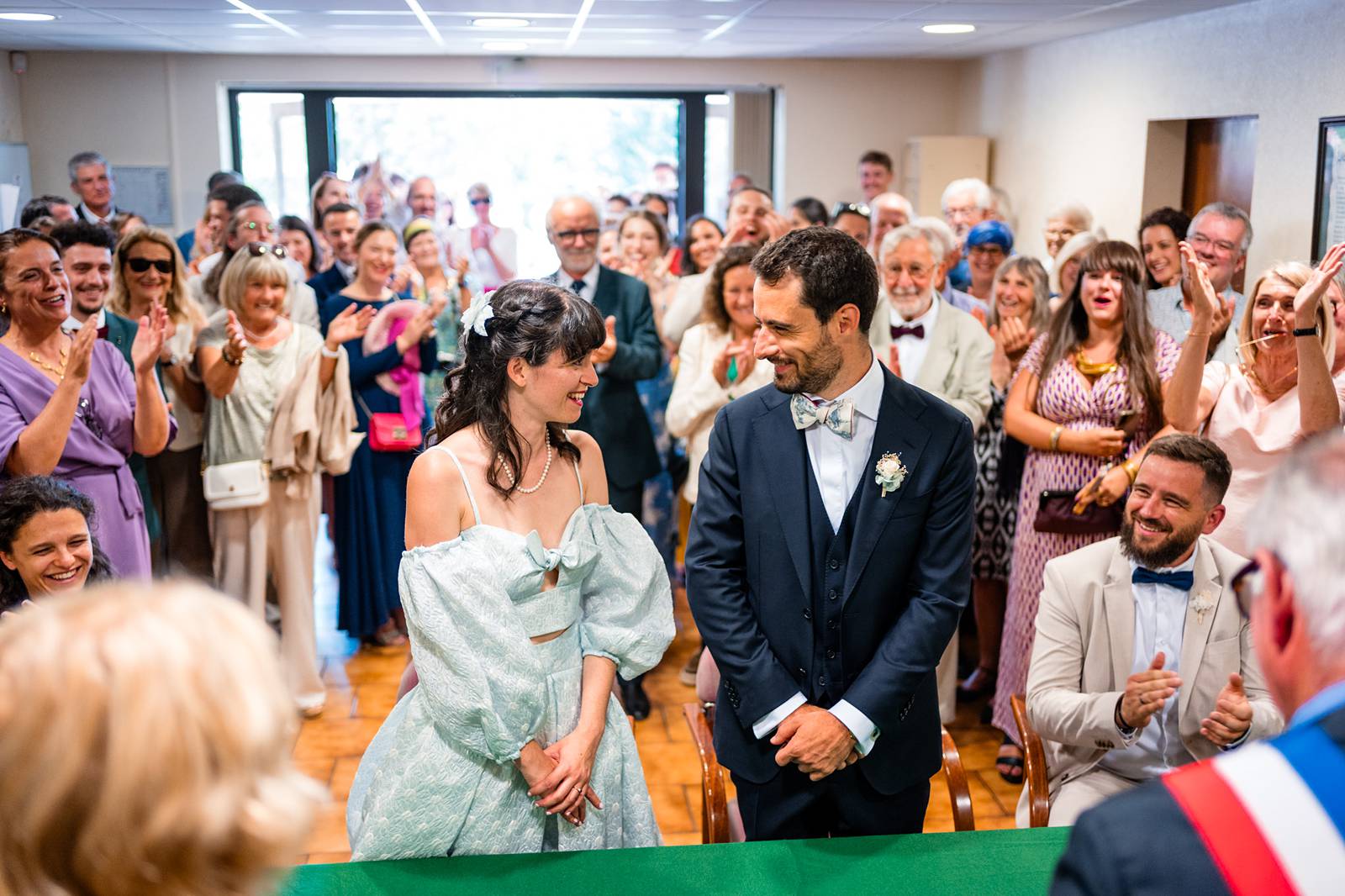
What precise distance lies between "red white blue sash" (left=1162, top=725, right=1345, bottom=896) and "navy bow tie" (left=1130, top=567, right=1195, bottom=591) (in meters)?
1.90

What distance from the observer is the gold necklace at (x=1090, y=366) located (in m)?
3.77

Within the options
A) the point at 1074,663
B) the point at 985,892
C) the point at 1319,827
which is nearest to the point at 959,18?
the point at 1074,663

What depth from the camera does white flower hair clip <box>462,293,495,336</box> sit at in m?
2.37

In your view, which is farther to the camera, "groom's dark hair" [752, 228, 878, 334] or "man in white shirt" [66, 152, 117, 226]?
"man in white shirt" [66, 152, 117, 226]

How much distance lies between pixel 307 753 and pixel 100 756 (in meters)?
3.62

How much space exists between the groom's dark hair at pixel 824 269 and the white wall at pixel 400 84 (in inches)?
327

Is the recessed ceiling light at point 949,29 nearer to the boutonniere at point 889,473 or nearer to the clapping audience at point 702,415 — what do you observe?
the clapping audience at point 702,415

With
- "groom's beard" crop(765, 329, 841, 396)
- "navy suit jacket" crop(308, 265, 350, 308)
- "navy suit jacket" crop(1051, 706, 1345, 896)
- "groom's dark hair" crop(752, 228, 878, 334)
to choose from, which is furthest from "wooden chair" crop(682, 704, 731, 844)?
"navy suit jacket" crop(308, 265, 350, 308)

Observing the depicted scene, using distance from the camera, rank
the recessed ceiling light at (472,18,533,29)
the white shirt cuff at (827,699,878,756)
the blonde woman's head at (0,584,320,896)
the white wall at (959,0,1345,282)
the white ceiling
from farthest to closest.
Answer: the recessed ceiling light at (472,18,533,29)
the white ceiling
the white wall at (959,0,1345,282)
the white shirt cuff at (827,699,878,756)
the blonde woman's head at (0,584,320,896)

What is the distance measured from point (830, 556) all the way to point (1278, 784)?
137cm

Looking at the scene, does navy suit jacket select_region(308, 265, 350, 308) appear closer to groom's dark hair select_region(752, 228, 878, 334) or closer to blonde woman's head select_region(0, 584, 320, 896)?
groom's dark hair select_region(752, 228, 878, 334)

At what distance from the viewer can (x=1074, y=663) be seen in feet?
9.21

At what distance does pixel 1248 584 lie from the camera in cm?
110

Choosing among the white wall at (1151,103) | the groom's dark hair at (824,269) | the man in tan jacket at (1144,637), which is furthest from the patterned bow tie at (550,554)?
the white wall at (1151,103)
